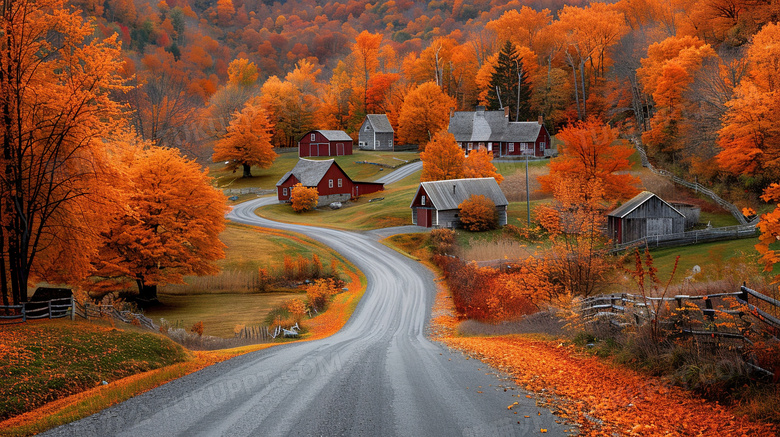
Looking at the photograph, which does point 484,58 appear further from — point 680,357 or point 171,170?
point 680,357

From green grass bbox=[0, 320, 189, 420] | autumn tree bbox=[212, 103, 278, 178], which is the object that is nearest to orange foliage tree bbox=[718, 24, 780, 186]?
green grass bbox=[0, 320, 189, 420]

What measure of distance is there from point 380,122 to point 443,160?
131 ft

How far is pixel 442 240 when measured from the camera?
159 feet

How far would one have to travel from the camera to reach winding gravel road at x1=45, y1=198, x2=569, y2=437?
9047 millimetres

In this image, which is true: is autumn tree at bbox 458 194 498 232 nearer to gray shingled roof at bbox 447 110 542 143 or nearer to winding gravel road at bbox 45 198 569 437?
gray shingled roof at bbox 447 110 542 143

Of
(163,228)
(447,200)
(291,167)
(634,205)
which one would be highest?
(291,167)

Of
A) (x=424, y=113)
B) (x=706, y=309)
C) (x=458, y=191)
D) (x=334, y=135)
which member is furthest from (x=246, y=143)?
(x=706, y=309)

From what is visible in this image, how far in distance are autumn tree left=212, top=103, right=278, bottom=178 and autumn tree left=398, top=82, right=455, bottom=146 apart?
2225 cm

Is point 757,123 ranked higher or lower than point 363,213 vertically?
higher

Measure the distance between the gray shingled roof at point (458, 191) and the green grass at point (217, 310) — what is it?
66.6 feet

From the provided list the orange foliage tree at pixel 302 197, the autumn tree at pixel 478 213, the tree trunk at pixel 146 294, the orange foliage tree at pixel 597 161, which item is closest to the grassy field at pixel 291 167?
the orange foliage tree at pixel 302 197

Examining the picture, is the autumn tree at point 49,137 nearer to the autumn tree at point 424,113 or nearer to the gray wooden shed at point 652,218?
the gray wooden shed at point 652,218

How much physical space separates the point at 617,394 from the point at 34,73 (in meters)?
20.7

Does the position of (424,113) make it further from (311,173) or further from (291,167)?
(311,173)
